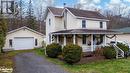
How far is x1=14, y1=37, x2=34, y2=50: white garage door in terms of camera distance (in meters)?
45.8

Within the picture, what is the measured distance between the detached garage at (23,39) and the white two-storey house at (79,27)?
9.80 meters

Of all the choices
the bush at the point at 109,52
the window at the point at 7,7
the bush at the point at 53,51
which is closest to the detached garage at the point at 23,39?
the bush at the point at 53,51

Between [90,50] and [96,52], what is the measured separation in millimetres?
2108

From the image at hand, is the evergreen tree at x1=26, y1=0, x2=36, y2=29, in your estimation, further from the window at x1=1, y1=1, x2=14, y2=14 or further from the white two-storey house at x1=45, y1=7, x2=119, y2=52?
the window at x1=1, y1=1, x2=14, y2=14

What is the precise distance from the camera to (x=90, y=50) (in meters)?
31.5

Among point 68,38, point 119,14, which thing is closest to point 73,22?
point 68,38

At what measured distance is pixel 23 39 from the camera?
46562mm

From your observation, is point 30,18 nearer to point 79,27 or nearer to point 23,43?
point 23,43

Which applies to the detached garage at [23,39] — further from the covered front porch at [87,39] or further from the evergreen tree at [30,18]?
the evergreen tree at [30,18]

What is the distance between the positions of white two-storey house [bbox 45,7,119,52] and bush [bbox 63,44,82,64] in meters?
6.22

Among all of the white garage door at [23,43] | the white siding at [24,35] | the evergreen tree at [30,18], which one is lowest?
the white garage door at [23,43]

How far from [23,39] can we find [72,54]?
23.6 meters

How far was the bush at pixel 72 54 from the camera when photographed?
24402 mm

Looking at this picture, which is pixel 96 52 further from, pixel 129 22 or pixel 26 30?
pixel 129 22
